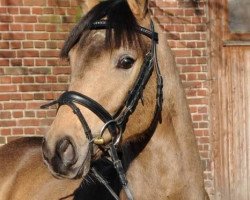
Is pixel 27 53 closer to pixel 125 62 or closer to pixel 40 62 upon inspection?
pixel 40 62

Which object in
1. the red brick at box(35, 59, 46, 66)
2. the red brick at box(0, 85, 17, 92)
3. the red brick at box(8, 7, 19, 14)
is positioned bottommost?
A: the red brick at box(0, 85, 17, 92)

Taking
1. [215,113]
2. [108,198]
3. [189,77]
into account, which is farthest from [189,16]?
[108,198]

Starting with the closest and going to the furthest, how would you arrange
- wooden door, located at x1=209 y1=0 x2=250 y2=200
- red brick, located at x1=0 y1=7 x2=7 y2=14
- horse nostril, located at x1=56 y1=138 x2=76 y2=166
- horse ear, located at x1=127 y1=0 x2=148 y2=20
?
horse nostril, located at x1=56 y1=138 x2=76 y2=166, horse ear, located at x1=127 y1=0 x2=148 y2=20, red brick, located at x1=0 y1=7 x2=7 y2=14, wooden door, located at x1=209 y1=0 x2=250 y2=200

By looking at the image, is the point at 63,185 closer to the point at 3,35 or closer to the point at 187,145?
the point at 187,145

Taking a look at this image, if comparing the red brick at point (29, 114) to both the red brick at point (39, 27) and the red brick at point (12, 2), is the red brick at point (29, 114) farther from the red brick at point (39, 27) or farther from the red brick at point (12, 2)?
the red brick at point (12, 2)

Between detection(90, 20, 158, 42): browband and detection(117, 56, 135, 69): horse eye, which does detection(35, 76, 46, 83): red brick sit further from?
detection(117, 56, 135, 69): horse eye

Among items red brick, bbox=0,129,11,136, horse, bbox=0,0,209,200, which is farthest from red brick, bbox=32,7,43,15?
horse, bbox=0,0,209,200

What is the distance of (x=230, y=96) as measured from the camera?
22.3ft

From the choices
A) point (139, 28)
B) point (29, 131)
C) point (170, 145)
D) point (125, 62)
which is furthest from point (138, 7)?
point (29, 131)

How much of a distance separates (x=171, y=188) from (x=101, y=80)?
0.67 metres

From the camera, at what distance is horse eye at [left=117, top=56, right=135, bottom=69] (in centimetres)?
305

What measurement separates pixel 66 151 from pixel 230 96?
4174 mm

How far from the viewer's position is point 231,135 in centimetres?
679

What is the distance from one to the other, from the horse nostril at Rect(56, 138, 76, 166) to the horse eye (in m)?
0.46
